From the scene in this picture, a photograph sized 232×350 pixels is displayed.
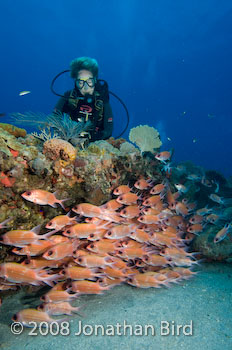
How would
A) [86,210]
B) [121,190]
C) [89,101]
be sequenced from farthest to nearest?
[89,101] → [121,190] → [86,210]

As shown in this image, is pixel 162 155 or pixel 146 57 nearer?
pixel 162 155

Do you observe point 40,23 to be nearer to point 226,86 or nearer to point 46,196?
point 226,86

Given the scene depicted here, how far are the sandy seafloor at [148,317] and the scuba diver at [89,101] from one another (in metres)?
4.57

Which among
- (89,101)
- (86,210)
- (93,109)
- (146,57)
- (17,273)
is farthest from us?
(146,57)

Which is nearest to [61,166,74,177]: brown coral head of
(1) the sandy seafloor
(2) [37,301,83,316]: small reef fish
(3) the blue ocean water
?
(2) [37,301,83,316]: small reef fish

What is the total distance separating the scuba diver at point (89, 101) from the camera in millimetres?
6562

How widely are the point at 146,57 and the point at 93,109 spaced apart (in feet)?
297

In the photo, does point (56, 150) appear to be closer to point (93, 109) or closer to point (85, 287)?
point (85, 287)

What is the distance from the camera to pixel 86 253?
3588 mm

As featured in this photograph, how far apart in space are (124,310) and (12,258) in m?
2.12

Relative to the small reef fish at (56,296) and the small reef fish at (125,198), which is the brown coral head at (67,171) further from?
the small reef fish at (56,296)

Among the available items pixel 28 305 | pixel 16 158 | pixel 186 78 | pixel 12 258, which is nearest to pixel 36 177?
pixel 16 158

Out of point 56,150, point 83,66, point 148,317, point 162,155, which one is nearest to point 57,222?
point 56,150

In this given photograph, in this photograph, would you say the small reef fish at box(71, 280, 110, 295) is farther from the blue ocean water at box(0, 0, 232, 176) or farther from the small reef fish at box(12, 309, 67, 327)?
the blue ocean water at box(0, 0, 232, 176)
